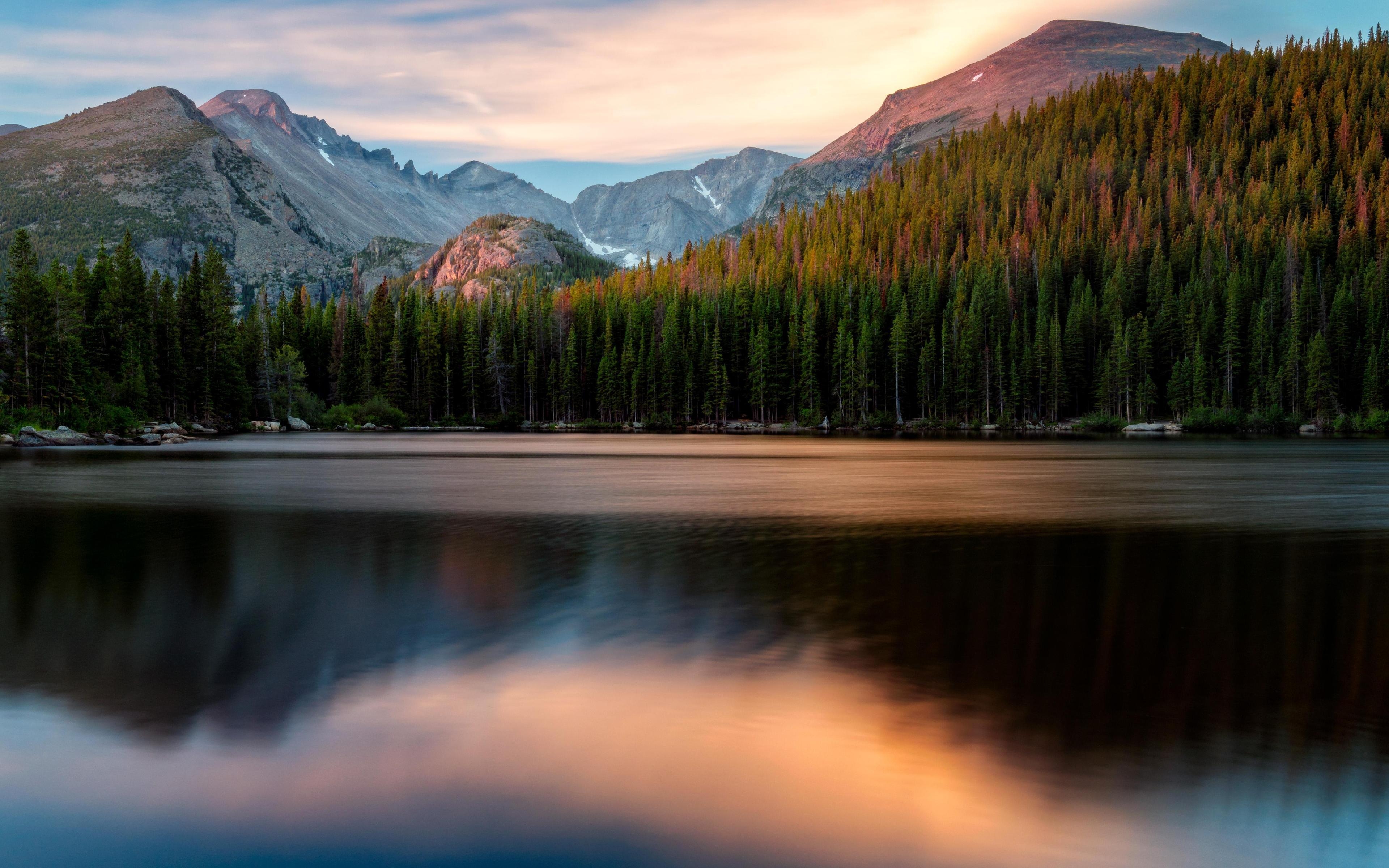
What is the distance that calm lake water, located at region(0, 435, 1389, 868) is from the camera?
6.48 metres

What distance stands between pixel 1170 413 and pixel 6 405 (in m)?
126

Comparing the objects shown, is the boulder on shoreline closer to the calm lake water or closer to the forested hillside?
the forested hillside

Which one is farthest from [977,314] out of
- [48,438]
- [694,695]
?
[694,695]

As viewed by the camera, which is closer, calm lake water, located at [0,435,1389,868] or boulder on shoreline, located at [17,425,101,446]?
calm lake water, located at [0,435,1389,868]

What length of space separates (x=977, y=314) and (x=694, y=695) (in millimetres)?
123830

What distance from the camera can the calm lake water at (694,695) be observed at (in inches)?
255

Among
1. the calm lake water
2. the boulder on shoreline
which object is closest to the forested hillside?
the boulder on shoreline

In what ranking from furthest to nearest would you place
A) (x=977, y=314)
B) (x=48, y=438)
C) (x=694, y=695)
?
(x=977, y=314) < (x=48, y=438) < (x=694, y=695)

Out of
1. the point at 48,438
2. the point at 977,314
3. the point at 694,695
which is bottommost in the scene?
the point at 48,438

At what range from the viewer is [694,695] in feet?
32.2

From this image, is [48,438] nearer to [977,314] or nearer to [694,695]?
[694,695]

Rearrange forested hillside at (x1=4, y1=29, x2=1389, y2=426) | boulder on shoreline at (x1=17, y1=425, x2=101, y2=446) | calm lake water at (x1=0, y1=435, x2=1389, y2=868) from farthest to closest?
forested hillside at (x1=4, y1=29, x2=1389, y2=426) → boulder on shoreline at (x1=17, y1=425, x2=101, y2=446) → calm lake water at (x1=0, y1=435, x2=1389, y2=868)

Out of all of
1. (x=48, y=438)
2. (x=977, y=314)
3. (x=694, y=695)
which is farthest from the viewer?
(x=977, y=314)

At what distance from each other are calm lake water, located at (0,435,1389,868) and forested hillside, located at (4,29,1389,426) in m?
80.2
